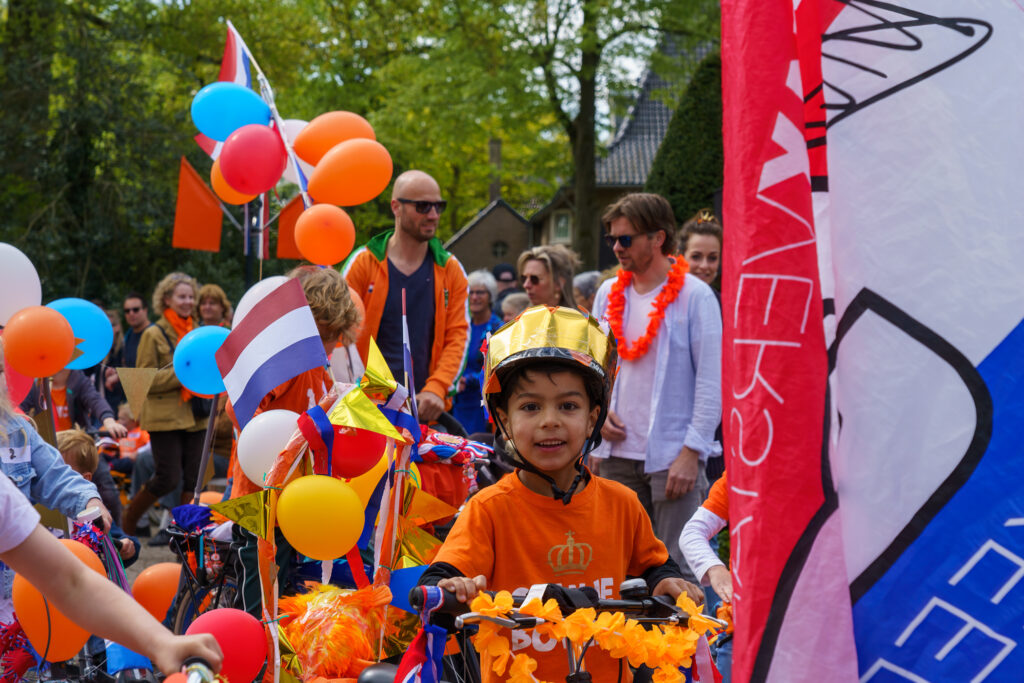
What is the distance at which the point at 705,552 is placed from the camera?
3.29 metres

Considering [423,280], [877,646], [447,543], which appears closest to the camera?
[877,646]

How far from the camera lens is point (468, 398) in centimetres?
818

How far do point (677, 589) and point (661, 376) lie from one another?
2260mm

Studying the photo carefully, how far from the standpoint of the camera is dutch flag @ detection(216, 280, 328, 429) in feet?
14.0

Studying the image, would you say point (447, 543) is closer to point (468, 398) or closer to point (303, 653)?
point (303, 653)

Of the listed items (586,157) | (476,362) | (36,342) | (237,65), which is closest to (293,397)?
(36,342)

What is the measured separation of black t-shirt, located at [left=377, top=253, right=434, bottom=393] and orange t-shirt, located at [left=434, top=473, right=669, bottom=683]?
109 inches

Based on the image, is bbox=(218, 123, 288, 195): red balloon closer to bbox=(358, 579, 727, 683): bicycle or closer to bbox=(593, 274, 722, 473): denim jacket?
bbox=(593, 274, 722, 473): denim jacket

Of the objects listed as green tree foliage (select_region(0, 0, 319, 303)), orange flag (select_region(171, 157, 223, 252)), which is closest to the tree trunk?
green tree foliage (select_region(0, 0, 319, 303))

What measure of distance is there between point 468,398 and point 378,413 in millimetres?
4406

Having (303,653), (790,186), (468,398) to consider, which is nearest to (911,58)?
(790,186)

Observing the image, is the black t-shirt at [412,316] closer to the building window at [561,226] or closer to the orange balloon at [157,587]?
the orange balloon at [157,587]

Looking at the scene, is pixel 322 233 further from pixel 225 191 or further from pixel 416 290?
pixel 225 191

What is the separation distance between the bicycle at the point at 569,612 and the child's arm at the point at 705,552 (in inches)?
14.0
